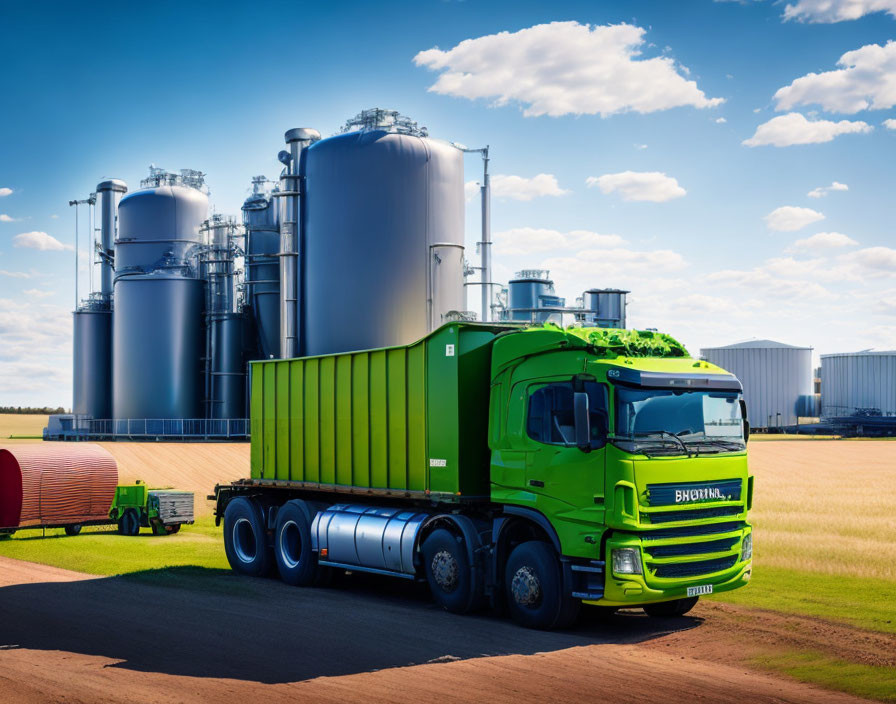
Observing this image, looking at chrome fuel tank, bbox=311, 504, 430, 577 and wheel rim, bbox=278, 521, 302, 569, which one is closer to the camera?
chrome fuel tank, bbox=311, 504, 430, 577

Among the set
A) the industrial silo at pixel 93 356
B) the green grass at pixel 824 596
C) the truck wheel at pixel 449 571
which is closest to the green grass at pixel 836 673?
the green grass at pixel 824 596

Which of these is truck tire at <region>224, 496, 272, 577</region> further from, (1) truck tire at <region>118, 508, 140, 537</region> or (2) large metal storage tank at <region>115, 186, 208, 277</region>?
Result: (2) large metal storage tank at <region>115, 186, 208, 277</region>

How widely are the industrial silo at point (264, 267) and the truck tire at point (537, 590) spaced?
41.1 meters

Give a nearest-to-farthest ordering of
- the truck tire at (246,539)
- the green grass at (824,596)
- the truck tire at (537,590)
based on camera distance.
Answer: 1. the truck tire at (537,590)
2. the green grass at (824,596)
3. the truck tire at (246,539)

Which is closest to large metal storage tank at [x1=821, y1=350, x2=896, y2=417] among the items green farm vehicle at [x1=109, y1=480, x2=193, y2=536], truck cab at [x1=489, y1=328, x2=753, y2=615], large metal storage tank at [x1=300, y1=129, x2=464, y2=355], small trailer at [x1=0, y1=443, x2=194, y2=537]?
large metal storage tank at [x1=300, y1=129, x2=464, y2=355]

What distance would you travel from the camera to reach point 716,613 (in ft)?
48.0

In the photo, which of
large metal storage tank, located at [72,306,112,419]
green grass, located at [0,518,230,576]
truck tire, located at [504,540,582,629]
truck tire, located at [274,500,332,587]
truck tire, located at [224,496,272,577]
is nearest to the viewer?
truck tire, located at [504,540,582,629]

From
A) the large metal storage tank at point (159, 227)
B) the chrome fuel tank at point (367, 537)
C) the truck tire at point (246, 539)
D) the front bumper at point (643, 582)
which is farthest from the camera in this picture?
the large metal storage tank at point (159, 227)

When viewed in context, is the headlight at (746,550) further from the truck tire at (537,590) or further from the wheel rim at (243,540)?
the wheel rim at (243,540)

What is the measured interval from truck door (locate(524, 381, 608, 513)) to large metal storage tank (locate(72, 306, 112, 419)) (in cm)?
5496

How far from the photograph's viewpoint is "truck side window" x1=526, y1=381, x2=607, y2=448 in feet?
41.3

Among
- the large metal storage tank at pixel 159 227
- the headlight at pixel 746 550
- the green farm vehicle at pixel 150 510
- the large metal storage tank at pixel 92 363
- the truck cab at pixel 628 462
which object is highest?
the large metal storage tank at pixel 159 227

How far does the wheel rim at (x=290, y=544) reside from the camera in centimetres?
1847

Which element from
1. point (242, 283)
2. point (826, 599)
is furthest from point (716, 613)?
point (242, 283)
